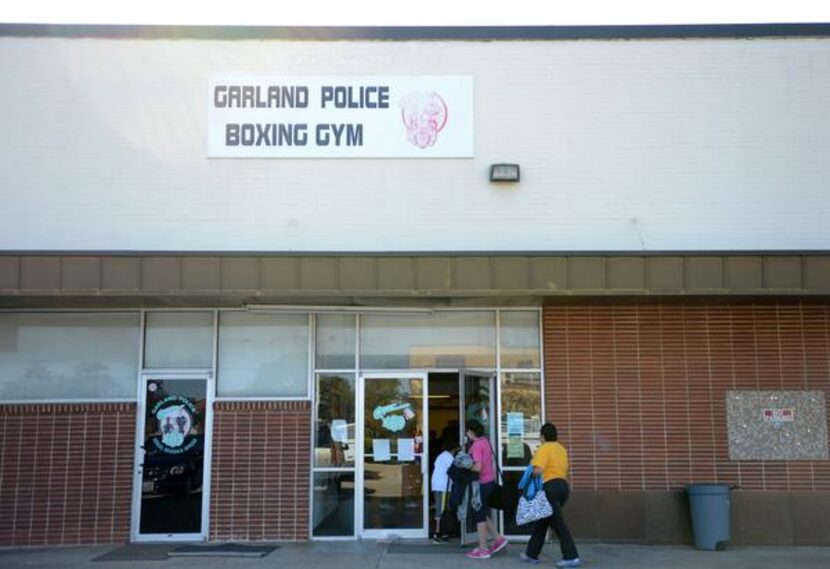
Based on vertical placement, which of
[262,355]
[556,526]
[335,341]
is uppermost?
[335,341]

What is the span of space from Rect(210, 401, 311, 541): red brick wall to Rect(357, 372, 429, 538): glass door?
0.80m

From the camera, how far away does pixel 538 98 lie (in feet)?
40.4

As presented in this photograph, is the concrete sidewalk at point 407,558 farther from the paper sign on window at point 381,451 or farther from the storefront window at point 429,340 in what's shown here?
the storefront window at point 429,340

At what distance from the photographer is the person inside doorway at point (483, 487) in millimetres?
10664

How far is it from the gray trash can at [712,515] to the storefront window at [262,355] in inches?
211

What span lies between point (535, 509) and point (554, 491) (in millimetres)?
299

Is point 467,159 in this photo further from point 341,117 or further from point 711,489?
point 711,489

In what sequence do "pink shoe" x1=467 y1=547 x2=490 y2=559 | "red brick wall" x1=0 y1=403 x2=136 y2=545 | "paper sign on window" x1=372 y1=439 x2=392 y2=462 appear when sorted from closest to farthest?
"pink shoe" x1=467 y1=547 x2=490 y2=559 → "red brick wall" x1=0 y1=403 x2=136 y2=545 → "paper sign on window" x1=372 y1=439 x2=392 y2=462

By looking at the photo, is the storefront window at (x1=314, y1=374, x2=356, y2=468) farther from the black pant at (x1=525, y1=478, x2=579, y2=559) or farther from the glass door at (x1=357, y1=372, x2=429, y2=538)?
the black pant at (x1=525, y1=478, x2=579, y2=559)

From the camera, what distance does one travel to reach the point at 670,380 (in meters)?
12.1

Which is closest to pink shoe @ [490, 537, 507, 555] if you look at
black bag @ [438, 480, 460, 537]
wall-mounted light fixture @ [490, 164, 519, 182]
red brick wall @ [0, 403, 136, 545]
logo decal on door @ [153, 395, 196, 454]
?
black bag @ [438, 480, 460, 537]

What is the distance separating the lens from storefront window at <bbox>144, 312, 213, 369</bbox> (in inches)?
481

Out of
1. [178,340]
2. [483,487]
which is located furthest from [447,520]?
[178,340]

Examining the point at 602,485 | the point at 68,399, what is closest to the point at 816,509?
the point at 602,485
